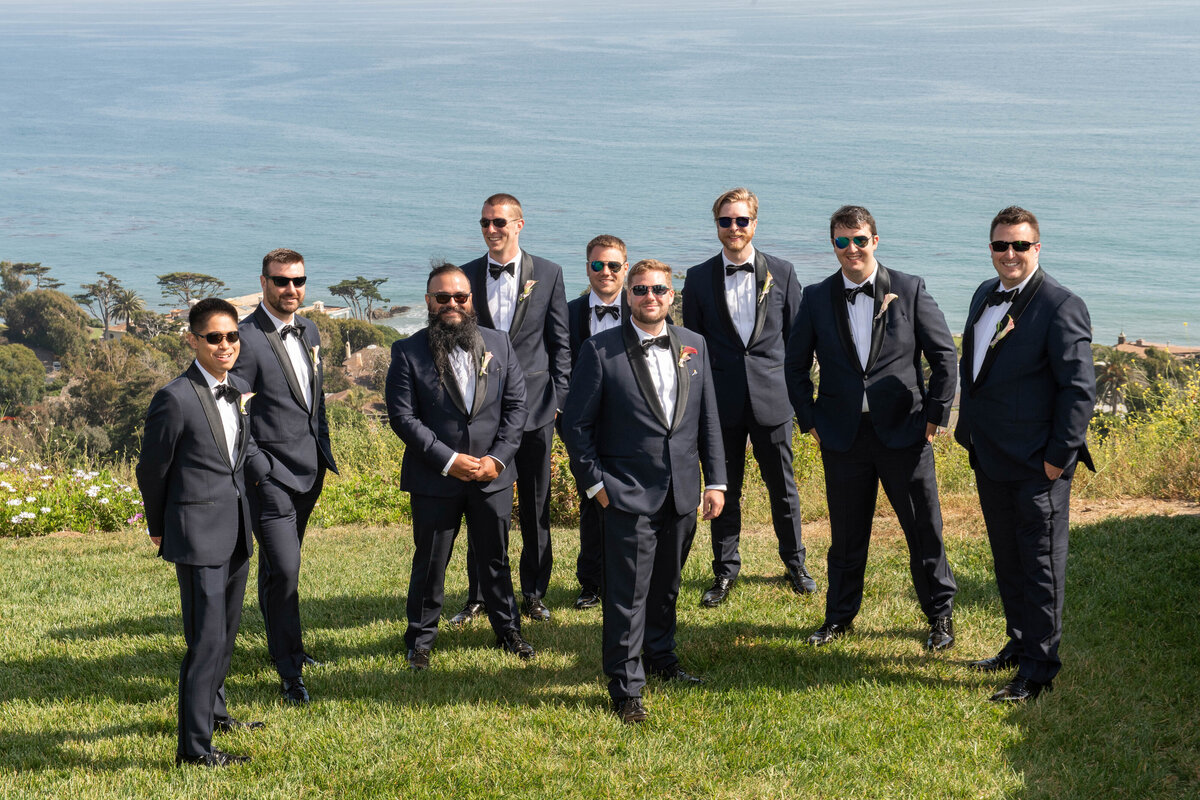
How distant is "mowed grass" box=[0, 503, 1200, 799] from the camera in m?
5.40

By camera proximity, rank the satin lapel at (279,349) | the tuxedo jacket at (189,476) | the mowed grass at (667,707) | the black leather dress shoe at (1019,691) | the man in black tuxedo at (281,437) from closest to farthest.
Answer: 1. the tuxedo jacket at (189,476)
2. the mowed grass at (667,707)
3. the black leather dress shoe at (1019,691)
4. the man in black tuxedo at (281,437)
5. the satin lapel at (279,349)

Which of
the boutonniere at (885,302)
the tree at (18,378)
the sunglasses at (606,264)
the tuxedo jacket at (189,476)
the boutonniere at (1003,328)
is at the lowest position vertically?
the tree at (18,378)

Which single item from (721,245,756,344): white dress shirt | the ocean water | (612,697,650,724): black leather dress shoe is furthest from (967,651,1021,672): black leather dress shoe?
the ocean water

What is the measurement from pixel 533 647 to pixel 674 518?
1649 millimetres

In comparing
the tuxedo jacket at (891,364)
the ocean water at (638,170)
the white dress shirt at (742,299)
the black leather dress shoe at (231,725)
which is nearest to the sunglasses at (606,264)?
the white dress shirt at (742,299)

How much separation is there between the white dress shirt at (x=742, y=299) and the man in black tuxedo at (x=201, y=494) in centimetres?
347

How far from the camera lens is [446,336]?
21.8ft

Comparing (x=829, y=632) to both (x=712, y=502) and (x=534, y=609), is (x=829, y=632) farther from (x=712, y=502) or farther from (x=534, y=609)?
(x=534, y=609)

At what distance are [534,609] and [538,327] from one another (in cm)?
201

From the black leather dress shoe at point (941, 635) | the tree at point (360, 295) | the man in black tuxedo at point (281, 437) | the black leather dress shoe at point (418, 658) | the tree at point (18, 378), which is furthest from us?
the tree at point (360, 295)

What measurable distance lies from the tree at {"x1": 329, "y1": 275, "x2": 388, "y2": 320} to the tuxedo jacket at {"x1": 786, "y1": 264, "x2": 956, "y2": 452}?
245 feet

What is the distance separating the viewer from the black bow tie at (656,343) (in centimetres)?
607

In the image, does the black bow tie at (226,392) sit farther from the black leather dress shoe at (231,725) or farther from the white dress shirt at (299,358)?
the black leather dress shoe at (231,725)

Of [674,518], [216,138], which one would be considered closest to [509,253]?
[674,518]
